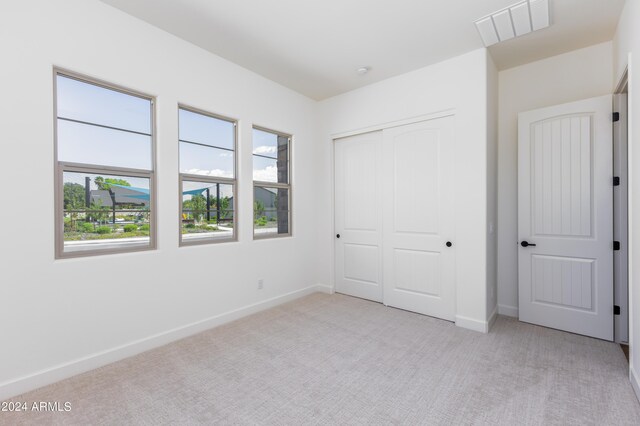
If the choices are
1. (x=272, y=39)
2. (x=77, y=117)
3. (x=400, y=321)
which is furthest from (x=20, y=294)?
(x=400, y=321)

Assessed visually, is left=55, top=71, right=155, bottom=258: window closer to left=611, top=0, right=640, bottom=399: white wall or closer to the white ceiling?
the white ceiling

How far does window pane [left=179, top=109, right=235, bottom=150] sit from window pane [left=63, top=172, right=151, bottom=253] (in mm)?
687

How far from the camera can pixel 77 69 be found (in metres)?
2.31

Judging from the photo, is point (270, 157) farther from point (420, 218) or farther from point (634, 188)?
point (634, 188)

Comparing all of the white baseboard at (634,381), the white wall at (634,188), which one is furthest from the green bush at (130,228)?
the white baseboard at (634,381)

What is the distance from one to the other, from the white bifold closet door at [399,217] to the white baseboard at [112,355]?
1460 millimetres

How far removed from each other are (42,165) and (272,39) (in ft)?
7.26

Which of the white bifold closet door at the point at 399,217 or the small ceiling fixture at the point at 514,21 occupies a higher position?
the small ceiling fixture at the point at 514,21

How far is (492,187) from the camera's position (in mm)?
3365

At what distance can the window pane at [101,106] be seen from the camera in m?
2.33

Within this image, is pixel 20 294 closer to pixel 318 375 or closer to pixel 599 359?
pixel 318 375

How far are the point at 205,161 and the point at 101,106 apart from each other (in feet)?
3.29

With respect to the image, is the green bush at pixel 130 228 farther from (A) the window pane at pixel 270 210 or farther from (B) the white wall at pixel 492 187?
(B) the white wall at pixel 492 187

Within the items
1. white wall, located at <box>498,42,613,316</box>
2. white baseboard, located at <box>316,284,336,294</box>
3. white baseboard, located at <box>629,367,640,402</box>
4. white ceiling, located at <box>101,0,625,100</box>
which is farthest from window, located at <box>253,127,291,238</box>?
white baseboard, located at <box>629,367,640,402</box>
